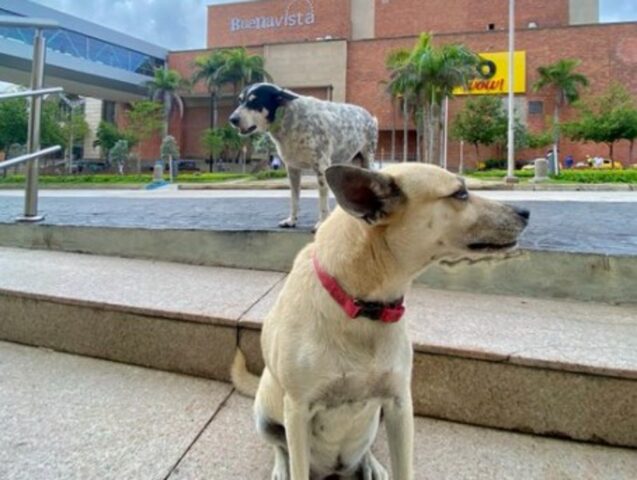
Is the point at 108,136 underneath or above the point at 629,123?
above

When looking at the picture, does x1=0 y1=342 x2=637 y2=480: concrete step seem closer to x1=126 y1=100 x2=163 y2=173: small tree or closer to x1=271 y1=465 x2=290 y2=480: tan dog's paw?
x1=271 y1=465 x2=290 y2=480: tan dog's paw

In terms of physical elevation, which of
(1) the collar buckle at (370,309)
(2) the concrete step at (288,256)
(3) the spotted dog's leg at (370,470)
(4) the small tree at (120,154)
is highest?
(4) the small tree at (120,154)

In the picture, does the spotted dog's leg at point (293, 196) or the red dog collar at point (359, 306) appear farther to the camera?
the spotted dog's leg at point (293, 196)

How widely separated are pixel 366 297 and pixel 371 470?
574 millimetres

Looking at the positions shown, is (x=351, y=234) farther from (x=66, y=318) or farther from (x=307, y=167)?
(x=307, y=167)

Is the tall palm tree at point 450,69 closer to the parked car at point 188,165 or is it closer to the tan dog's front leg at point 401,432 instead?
the parked car at point 188,165

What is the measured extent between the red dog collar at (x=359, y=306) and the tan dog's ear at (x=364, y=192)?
19 cm

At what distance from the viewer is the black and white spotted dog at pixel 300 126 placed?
9.19 feet

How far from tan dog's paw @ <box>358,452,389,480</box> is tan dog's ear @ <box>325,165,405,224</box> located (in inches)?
29.2

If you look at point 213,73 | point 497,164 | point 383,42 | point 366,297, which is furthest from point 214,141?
point 366,297

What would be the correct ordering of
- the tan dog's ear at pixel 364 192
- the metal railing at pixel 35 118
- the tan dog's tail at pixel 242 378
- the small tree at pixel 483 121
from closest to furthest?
the tan dog's ear at pixel 364 192, the tan dog's tail at pixel 242 378, the metal railing at pixel 35 118, the small tree at pixel 483 121

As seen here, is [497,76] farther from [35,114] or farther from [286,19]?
[35,114]

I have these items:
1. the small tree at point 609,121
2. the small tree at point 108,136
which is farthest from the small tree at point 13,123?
the small tree at point 609,121

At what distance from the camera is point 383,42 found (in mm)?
31812
